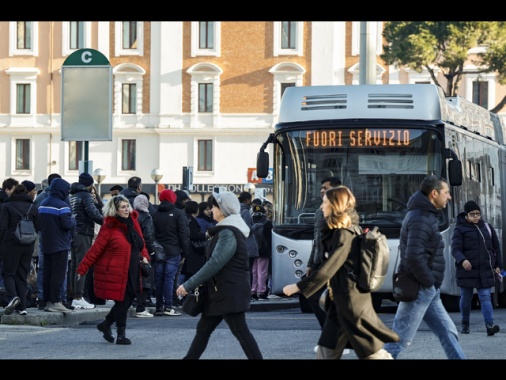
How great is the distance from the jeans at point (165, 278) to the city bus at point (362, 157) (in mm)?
1522

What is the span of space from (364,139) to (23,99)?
5251cm

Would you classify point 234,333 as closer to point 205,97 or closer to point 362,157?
point 362,157

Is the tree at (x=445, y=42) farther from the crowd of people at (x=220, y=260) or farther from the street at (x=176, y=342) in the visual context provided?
the street at (x=176, y=342)

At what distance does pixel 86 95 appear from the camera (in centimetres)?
1930

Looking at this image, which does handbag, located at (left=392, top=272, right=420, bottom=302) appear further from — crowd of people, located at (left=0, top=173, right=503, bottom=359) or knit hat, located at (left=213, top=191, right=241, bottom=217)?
knit hat, located at (left=213, top=191, right=241, bottom=217)

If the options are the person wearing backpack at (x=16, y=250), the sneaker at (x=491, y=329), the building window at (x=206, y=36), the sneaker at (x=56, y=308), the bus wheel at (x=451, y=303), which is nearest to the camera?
the sneaker at (x=491, y=329)

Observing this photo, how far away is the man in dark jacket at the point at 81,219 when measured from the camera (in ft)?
60.5

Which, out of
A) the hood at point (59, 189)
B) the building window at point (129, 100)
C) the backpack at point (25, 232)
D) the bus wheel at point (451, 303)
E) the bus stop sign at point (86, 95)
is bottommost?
the bus wheel at point (451, 303)

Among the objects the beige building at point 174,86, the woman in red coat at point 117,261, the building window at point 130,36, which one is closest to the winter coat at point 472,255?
the woman in red coat at point 117,261

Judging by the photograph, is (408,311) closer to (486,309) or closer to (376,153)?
(486,309)

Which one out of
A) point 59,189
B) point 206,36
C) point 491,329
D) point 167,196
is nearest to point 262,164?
point 167,196

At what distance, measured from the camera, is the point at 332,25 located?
6706 cm

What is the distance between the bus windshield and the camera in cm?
1859
